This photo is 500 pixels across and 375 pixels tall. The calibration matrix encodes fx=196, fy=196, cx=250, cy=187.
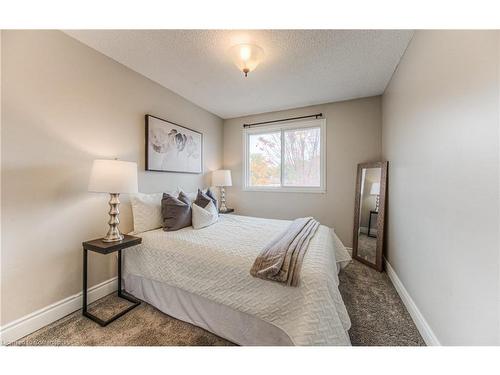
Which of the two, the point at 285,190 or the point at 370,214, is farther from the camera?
the point at 285,190

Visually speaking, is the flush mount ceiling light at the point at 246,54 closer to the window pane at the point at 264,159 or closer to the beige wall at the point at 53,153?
the beige wall at the point at 53,153

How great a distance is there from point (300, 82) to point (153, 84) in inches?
75.3

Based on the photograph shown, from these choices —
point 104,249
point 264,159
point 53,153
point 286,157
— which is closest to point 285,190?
point 286,157

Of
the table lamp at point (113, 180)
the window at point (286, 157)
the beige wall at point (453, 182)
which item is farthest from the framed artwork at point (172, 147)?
the beige wall at point (453, 182)

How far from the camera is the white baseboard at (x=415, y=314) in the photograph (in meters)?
1.36

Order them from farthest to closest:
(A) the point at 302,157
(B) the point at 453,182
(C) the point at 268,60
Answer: (A) the point at 302,157
(C) the point at 268,60
(B) the point at 453,182

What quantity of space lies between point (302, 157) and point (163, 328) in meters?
3.03

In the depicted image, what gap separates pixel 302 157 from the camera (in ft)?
11.5

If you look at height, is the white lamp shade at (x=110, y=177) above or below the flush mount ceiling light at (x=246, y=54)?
below

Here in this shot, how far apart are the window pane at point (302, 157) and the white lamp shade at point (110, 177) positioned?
8.41ft

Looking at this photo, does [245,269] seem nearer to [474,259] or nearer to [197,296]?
Result: [197,296]

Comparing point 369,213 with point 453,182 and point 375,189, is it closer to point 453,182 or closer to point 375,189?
point 375,189

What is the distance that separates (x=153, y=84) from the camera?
2543 mm
